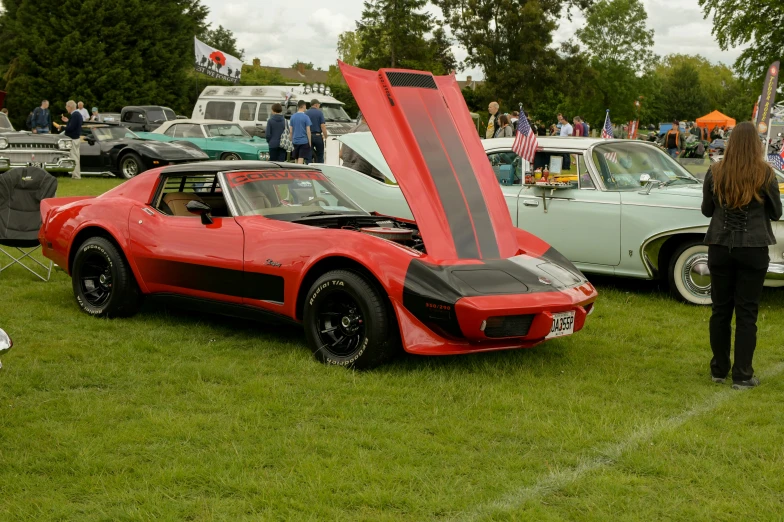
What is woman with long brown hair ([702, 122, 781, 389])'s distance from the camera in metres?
5.66

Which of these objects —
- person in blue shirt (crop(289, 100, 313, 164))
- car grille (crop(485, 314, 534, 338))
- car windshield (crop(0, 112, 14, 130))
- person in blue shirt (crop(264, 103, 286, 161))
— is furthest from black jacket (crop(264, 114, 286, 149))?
car grille (crop(485, 314, 534, 338))

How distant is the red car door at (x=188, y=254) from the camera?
21.8 ft

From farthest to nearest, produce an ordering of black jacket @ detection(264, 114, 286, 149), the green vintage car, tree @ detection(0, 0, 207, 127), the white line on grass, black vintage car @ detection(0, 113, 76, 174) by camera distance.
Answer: tree @ detection(0, 0, 207, 127) < the green vintage car < black vintage car @ detection(0, 113, 76, 174) < black jacket @ detection(264, 114, 286, 149) < the white line on grass

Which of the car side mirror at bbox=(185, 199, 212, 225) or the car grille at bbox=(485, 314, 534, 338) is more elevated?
the car side mirror at bbox=(185, 199, 212, 225)

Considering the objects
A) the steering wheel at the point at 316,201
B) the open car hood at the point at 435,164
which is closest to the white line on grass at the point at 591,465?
the open car hood at the point at 435,164

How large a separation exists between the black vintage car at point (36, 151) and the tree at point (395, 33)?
33.3 m

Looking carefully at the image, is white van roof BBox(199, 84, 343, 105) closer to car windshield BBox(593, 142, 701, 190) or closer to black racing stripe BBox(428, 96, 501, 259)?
car windshield BBox(593, 142, 701, 190)

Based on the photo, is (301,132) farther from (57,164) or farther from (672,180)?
(672,180)

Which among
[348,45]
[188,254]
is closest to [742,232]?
[188,254]

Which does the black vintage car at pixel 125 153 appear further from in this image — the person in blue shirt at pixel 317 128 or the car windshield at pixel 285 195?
the car windshield at pixel 285 195

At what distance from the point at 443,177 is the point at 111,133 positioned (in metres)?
17.5

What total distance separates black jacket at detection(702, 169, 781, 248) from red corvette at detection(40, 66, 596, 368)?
39.9 inches

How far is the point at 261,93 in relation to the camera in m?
27.2

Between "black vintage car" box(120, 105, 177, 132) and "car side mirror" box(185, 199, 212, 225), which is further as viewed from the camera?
"black vintage car" box(120, 105, 177, 132)
